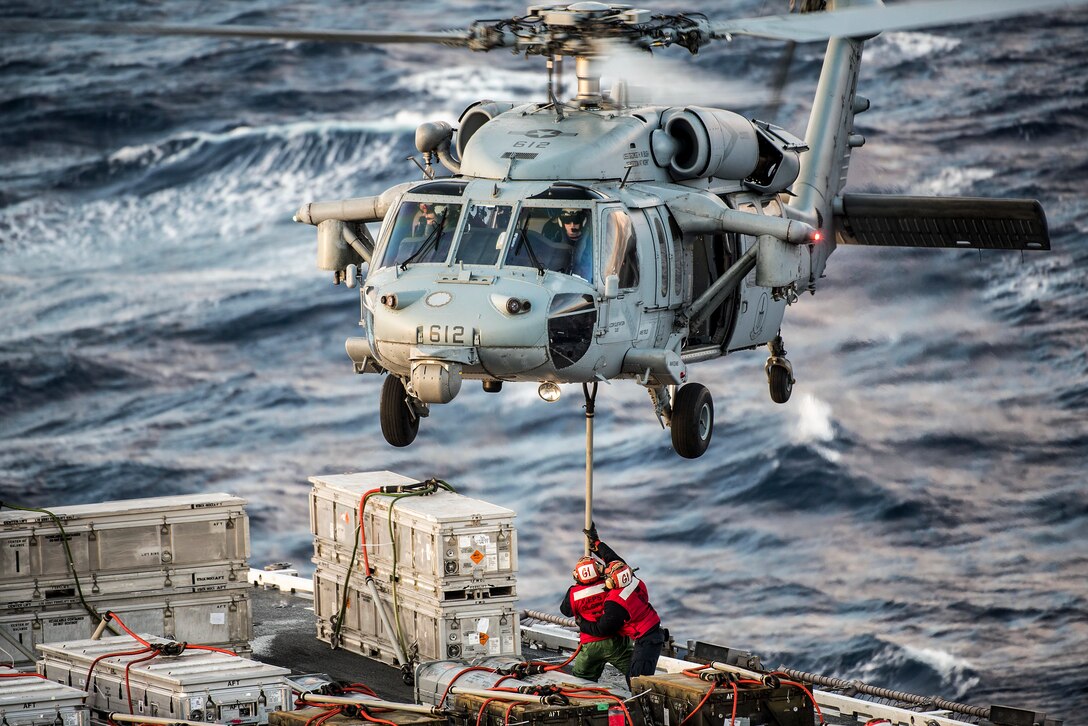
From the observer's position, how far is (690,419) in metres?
18.0

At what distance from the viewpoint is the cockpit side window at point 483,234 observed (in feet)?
56.5

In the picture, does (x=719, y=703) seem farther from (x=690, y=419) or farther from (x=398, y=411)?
(x=398, y=411)

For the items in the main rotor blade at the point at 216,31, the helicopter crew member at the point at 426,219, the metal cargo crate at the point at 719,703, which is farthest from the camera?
the helicopter crew member at the point at 426,219

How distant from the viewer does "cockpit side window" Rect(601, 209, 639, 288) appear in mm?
17250

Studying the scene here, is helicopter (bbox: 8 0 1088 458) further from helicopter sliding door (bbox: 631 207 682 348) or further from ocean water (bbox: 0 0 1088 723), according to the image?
ocean water (bbox: 0 0 1088 723)

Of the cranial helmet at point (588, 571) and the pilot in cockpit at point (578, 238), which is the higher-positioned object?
the pilot in cockpit at point (578, 238)

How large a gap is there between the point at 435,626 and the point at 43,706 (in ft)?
14.8

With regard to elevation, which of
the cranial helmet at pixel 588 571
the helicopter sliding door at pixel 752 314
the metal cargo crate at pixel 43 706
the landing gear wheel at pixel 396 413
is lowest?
the metal cargo crate at pixel 43 706

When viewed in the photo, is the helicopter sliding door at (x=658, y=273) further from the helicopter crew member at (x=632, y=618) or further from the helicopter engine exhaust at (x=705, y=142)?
the helicopter crew member at (x=632, y=618)

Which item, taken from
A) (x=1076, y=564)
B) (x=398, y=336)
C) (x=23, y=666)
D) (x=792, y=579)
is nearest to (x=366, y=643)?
(x=23, y=666)

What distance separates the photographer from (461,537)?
62.6 feet

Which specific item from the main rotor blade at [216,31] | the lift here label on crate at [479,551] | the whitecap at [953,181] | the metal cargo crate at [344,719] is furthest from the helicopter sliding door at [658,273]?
the whitecap at [953,181]

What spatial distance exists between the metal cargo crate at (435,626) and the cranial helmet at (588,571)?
210cm

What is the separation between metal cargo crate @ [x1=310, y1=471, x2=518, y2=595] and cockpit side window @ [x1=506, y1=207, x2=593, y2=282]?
3.17 meters
